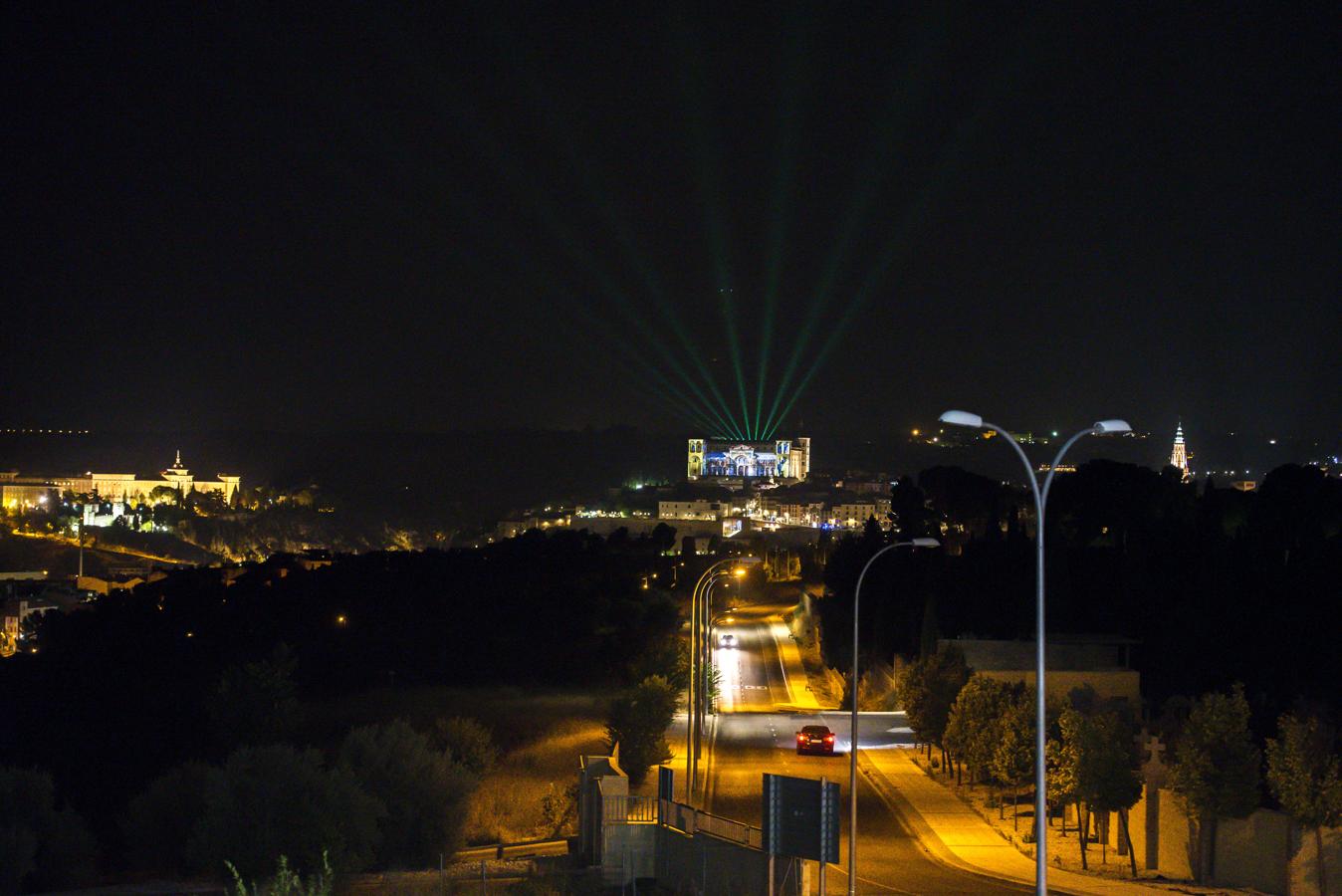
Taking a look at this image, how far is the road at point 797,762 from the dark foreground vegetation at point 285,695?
2.80 metres

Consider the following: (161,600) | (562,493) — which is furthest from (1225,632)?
(562,493)

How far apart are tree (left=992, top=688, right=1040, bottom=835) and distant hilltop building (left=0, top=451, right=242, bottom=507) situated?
551ft

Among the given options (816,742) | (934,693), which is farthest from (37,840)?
(934,693)

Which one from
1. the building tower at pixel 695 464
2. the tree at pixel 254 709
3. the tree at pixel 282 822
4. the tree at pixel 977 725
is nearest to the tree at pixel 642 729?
the tree at pixel 977 725

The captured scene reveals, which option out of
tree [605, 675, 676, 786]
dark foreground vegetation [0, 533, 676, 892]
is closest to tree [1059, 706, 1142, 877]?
tree [605, 675, 676, 786]

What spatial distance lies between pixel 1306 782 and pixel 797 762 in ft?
36.9

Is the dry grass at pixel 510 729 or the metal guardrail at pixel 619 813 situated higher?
the metal guardrail at pixel 619 813

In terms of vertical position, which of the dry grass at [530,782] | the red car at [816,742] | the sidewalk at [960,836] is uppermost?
the red car at [816,742]

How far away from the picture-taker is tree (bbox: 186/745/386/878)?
48.4 feet

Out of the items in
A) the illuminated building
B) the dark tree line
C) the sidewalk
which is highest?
the illuminated building

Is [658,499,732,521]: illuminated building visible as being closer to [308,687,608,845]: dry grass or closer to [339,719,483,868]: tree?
[308,687,608,845]: dry grass

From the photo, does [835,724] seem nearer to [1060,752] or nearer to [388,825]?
[1060,752]

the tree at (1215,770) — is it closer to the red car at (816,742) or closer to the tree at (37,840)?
the red car at (816,742)

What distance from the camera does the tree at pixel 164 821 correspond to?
1861 cm
